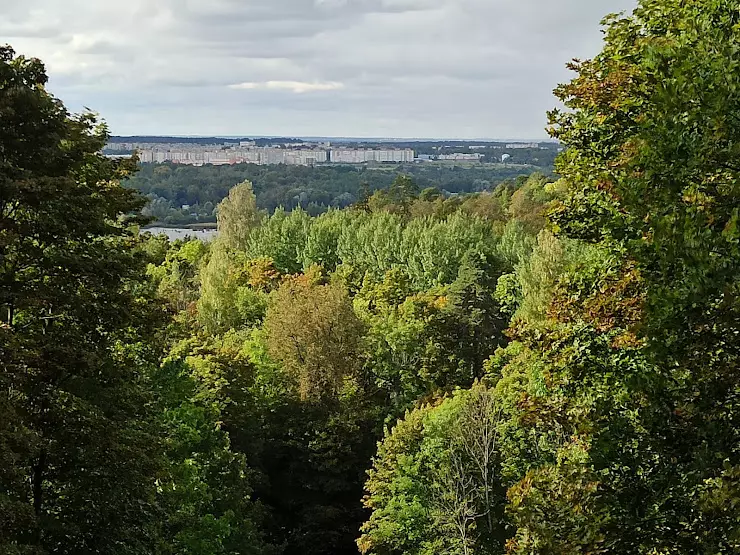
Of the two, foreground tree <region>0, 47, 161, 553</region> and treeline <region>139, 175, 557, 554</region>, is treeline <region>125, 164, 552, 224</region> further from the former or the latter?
foreground tree <region>0, 47, 161, 553</region>

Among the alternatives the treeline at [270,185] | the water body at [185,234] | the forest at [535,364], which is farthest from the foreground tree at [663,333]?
the treeline at [270,185]

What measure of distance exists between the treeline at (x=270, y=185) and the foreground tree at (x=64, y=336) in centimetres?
7908

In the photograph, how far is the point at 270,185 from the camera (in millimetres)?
146625

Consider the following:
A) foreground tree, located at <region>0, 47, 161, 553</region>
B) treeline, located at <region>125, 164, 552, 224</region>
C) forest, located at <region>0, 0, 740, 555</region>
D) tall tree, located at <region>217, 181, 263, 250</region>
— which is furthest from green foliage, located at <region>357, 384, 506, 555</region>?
treeline, located at <region>125, 164, 552, 224</region>

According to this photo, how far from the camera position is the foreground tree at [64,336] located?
9.42 metres

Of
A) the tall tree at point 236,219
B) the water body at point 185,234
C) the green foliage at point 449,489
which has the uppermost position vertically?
the tall tree at point 236,219

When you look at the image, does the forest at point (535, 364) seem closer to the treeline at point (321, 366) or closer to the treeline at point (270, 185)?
the treeline at point (321, 366)

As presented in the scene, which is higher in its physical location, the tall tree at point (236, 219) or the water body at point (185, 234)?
the tall tree at point (236, 219)

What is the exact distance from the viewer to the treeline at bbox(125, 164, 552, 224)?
114812mm

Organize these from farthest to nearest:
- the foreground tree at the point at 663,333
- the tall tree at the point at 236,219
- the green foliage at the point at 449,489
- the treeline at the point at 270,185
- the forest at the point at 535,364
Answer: the treeline at the point at 270,185 → the tall tree at the point at 236,219 → the green foliage at the point at 449,489 → the forest at the point at 535,364 → the foreground tree at the point at 663,333

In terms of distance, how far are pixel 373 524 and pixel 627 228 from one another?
15125 millimetres

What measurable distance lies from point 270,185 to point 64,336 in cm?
13863

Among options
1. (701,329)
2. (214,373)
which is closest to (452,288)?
(214,373)

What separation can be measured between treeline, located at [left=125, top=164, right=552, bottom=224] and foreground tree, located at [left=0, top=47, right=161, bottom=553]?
259ft
